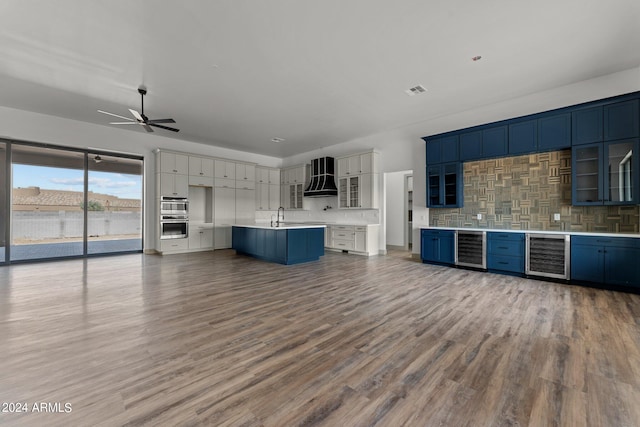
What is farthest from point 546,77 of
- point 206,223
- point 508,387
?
point 206,223

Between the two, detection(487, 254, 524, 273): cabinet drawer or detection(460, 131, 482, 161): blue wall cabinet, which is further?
detection(460, 131, 482, 161): blue wall cabinet

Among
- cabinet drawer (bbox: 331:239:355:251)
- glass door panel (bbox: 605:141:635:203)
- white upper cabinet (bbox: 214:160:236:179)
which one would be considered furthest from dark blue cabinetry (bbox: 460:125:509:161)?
white upper cabinet (bbox: 214:160:236:179)

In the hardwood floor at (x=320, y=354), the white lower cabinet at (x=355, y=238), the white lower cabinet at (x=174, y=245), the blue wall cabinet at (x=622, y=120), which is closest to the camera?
the hardwood floor at (x=320, y=354)

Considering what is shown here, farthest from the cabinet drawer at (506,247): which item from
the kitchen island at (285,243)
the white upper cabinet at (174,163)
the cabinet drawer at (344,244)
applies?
the white upper cabinet at (174,163)

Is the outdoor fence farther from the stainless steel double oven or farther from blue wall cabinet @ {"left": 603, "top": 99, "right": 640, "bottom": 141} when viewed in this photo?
blue wall cabinet @ {"left": 603, "top": 99, "right": 640, "bottom": 141}

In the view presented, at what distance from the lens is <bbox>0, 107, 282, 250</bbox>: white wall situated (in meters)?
5.66

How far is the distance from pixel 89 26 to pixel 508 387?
17.3ft

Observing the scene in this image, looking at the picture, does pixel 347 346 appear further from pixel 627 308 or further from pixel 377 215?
pixel 377 215

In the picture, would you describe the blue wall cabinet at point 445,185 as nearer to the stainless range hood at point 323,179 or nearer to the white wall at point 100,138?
the stainless range hood at point 323,179

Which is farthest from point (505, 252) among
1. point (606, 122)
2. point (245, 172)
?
point (245, 172)

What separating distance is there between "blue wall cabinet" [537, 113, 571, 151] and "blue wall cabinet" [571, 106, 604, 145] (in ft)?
0.24

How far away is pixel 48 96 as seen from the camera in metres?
4.95

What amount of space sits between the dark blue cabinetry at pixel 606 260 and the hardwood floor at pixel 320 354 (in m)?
0.36

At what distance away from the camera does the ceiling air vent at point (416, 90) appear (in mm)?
4660
